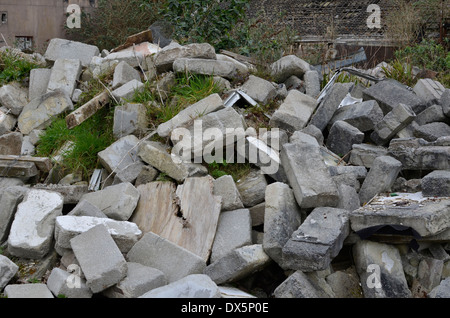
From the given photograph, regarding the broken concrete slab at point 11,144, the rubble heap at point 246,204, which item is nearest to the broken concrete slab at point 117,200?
the rubble heap at point 246,204

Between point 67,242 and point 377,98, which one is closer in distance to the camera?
point 67,242

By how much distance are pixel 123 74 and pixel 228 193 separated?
2.34 metres

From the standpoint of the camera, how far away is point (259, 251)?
3.64 m

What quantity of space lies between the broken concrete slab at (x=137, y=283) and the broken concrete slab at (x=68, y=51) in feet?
12.9

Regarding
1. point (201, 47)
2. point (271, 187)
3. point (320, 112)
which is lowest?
point (271, 187)

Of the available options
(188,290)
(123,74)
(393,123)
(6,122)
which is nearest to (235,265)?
(188,290)

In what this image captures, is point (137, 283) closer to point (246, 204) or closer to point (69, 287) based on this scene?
point (69, 287)

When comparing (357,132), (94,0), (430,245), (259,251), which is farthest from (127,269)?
(94,0)

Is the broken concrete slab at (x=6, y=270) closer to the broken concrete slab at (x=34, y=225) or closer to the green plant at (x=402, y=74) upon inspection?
the broken concrete slab at (x=34, y=225)

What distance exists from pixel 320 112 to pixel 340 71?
126 cm

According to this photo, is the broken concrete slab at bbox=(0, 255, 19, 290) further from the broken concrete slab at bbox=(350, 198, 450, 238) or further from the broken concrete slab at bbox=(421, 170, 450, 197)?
the broken concrete slab at bbox=(421, 170, 450, 197)

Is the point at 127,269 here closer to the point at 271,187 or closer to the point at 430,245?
the point at 271,187

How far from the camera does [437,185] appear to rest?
13.0ft

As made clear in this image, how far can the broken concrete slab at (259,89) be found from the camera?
17.9ft
